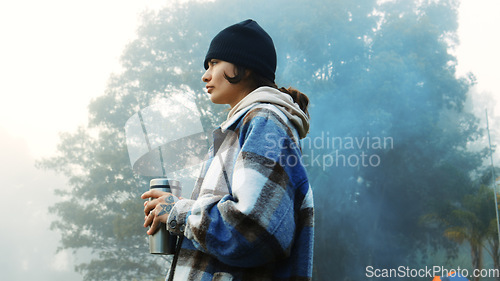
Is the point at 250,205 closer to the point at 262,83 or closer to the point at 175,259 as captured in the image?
the point at 175,259

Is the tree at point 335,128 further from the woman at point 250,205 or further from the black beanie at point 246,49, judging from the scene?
the woman at point 250,205

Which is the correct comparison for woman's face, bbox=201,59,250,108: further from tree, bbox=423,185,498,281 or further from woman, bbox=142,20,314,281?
tree, bbox=423,185,498,281

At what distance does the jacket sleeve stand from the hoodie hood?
0.10 m

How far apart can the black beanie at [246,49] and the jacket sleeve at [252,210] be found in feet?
0.95

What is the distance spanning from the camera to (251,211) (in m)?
0.73

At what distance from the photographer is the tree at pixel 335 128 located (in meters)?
14.0

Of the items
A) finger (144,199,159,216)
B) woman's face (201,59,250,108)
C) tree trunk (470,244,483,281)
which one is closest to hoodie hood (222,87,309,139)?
woman's face (201,59,250,108)

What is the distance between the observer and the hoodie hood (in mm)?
927

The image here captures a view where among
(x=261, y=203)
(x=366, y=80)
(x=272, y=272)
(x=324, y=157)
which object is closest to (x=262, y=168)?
(x=261, y=203)

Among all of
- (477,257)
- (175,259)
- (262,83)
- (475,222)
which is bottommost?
(175,259)

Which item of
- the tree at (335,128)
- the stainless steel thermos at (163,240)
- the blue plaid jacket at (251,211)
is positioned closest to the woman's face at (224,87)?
the blue plaid jacket at (251,211)

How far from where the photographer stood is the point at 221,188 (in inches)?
33.5

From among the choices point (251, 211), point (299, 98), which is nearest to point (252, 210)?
point (251, 211)

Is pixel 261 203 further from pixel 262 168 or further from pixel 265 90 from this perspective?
pixel 265 90
